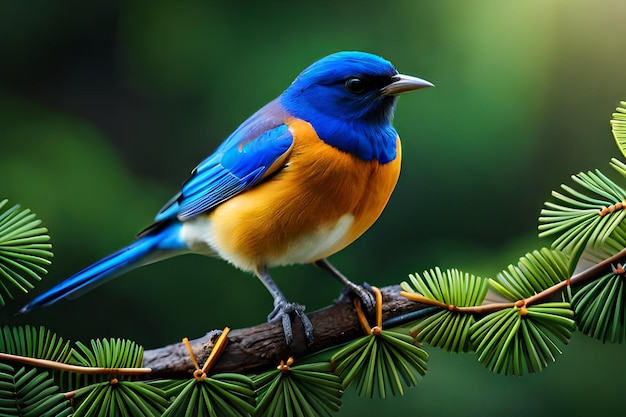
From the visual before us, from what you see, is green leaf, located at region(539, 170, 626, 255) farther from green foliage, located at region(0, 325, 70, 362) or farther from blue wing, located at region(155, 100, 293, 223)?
green foliage, located at region(0, 325, 70, 362)

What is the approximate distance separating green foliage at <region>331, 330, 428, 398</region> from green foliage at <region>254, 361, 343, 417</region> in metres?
0.02

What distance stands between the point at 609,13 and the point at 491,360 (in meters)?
1.22

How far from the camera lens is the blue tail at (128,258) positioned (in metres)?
1.18

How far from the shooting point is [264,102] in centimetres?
177

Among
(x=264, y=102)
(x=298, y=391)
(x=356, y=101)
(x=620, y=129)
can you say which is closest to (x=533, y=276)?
(x=620, y=129)

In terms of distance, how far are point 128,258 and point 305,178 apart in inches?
15.4

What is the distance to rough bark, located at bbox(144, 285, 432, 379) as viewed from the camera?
94 cm

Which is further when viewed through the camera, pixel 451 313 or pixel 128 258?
pixel 128 258

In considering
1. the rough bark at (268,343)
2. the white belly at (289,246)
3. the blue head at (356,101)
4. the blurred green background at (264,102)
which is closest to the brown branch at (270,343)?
the rough bark at (268,343)

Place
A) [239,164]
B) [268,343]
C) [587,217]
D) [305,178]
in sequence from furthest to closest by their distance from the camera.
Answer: [239,164] < [305,178] < [268,343] < [587,217]

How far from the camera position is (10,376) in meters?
0.81

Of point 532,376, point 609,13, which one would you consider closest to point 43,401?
point 532,376

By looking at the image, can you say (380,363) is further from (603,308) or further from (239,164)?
(239,164)

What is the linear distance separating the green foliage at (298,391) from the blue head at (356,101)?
1.19 ft
